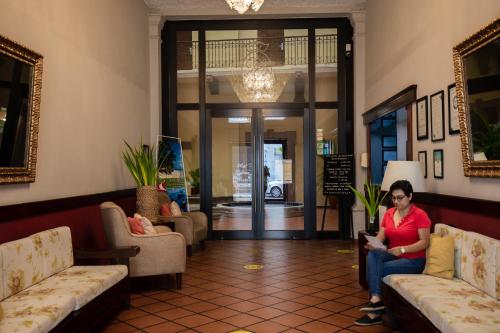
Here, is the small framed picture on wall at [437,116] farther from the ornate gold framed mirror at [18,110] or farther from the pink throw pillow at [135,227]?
the ornate gold framed mirror at [18,110]

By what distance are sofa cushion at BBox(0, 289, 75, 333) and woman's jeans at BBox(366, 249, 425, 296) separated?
2.39 m

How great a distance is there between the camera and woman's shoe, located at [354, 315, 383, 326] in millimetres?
4031

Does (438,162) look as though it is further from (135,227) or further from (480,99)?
(135,227)

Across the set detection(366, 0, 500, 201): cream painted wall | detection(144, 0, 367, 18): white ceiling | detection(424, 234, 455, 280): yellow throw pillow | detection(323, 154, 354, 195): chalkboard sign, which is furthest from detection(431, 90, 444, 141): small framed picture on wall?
detection(144, 0, 367, 18): white ceiling

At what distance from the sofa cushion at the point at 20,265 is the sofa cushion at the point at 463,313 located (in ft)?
9.14

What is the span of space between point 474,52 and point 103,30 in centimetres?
432

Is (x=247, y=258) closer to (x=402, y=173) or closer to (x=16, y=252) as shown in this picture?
(x=402, y=173)

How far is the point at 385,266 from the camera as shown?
161 inches

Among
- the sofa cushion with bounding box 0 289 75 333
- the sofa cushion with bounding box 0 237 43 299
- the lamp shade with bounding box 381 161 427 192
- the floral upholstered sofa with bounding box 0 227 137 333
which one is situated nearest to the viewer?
the sofa cushion with bounding box 0 289 75 333

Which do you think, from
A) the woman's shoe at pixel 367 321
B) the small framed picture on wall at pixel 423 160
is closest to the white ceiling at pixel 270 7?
the small framed picture on wall at pixel 423 160

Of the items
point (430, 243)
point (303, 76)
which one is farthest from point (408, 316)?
point (303, 76)

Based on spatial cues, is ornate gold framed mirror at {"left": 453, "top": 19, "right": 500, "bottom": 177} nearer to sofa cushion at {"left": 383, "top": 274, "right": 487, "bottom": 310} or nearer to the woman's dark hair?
the woman's dark hair

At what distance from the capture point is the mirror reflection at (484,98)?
350 centimetres

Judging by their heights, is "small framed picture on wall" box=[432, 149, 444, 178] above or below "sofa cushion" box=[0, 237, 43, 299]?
above
